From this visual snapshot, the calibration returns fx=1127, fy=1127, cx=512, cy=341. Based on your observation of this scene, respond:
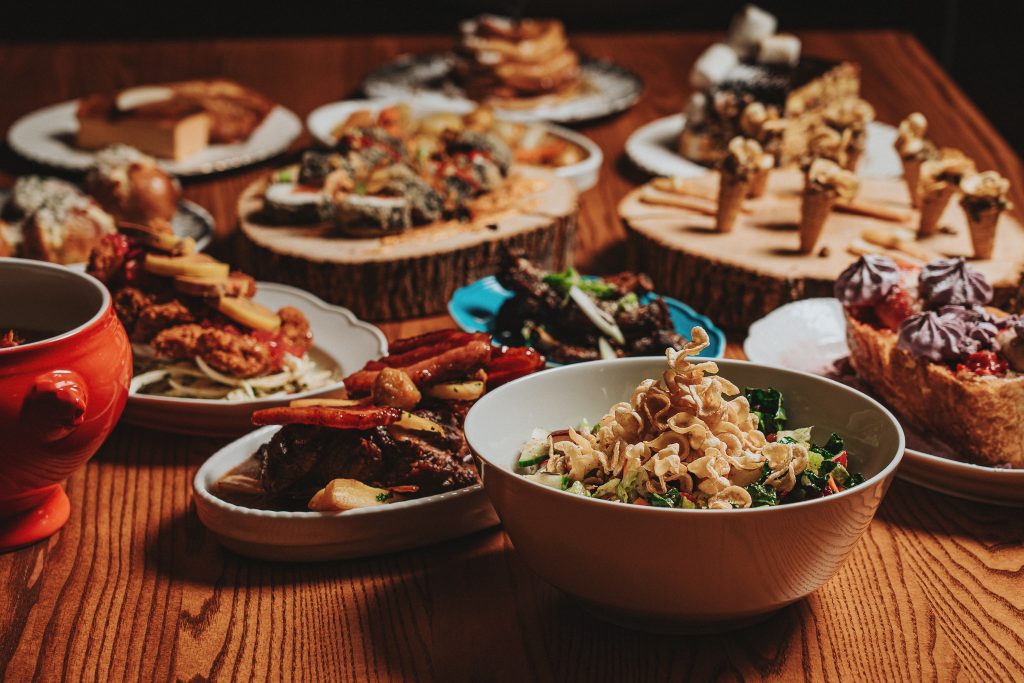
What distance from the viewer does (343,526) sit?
1.26 metres

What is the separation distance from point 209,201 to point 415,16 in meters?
3.24

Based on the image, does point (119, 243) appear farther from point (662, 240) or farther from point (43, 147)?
point (43, 147)

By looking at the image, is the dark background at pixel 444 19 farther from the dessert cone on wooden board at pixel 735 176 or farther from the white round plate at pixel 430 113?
the dessert cone on wooden board at pixel 735 176

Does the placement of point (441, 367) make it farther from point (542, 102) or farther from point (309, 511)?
point (542, 102)

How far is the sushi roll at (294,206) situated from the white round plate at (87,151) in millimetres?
526

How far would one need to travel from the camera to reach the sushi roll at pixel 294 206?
2.19 meters

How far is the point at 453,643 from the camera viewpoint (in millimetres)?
1184

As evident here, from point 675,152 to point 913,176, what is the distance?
2.28ft

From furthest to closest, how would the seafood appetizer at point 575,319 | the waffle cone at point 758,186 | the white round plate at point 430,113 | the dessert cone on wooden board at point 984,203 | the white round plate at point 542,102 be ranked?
the white round plate at point 542,102 < the white round plate at point 430,113 < the waffle cone at point 758,186 < the dessert cone on wooden board at point 984,203 < the seafood appetizer at point 575,319

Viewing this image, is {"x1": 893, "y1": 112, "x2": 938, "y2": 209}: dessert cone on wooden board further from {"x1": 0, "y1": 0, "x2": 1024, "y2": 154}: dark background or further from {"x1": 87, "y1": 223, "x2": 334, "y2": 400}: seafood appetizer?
{"x1": 0, "y1": 0, "x2": 1024, "y2": 154}: dark background

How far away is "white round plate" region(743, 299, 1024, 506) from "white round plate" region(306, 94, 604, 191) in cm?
83

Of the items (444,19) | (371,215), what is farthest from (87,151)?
(444,19)

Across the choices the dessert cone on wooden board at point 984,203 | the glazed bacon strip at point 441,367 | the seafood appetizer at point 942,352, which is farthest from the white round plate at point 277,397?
the dessert cone on wooden board at point 984,203

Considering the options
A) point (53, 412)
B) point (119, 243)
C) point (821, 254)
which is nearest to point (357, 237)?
point (119, 243)
